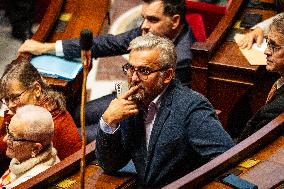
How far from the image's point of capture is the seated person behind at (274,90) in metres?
2.69

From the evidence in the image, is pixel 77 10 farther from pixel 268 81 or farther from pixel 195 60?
pixel 268 81

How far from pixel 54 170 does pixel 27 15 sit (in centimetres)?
321

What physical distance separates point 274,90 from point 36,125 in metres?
1.23

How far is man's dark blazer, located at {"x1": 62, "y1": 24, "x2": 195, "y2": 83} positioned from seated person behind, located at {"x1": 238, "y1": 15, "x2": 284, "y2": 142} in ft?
2.24

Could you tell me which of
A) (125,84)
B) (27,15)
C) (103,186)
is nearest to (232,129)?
(125,84)

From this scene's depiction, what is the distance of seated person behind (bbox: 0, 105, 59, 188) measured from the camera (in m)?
2.52

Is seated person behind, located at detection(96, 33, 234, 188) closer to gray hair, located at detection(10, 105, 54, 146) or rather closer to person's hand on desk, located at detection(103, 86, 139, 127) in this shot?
person's hand on desk, located at detection(103, 86, 139, 127)

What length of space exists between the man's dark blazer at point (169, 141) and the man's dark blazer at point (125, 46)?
3.33 ft

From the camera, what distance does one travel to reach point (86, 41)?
189 cm

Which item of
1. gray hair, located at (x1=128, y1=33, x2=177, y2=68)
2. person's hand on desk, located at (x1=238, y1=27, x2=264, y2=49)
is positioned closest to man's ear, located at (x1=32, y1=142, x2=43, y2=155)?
gray hair, located at (x1=128, y1=33, x2=177, y2=68)

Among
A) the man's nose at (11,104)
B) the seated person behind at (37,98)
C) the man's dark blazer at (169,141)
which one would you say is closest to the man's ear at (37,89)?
the seated person behind at (37,98)

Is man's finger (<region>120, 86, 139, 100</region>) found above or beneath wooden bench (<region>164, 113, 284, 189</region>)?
above

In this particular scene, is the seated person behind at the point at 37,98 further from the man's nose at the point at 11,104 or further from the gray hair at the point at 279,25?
the gray hair at the point at 279,25

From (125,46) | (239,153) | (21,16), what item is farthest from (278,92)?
(21,16)
